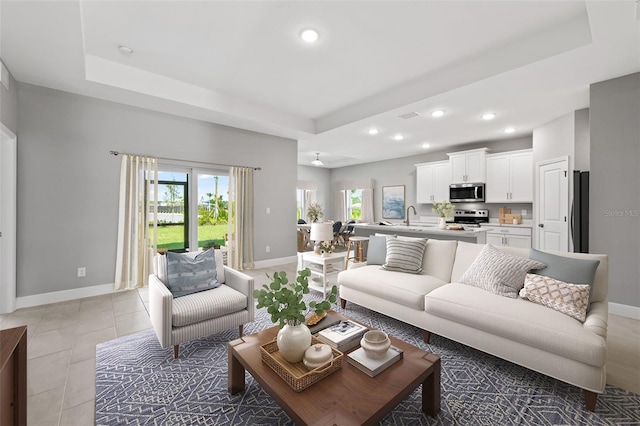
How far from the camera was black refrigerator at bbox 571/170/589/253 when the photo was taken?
11.2 feet

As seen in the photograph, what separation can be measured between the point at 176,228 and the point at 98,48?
260 centimetres

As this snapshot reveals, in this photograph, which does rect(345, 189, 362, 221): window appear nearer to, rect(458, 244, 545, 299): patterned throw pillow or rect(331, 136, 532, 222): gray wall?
rect(331, 136, 532, 222): gray wall

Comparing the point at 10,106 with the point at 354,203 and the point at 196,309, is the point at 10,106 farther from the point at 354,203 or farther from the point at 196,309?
the point at 354,203

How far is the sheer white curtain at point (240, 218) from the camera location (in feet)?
16.7

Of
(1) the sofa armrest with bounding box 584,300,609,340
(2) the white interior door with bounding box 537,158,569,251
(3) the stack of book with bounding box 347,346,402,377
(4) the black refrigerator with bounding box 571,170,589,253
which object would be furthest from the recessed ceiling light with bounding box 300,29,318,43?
(2) the white interior door with bounding box 537,158,569,251

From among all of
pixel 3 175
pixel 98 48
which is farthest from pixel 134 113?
pixel 3 175

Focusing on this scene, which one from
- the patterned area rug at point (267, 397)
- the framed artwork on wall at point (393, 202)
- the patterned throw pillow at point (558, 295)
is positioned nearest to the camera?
the patterned area rug at point (267, 397)

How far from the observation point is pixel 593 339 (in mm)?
1616

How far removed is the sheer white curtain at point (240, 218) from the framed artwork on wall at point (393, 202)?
4766 mm

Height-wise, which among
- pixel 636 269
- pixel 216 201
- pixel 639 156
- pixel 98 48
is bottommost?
pixel 636 269

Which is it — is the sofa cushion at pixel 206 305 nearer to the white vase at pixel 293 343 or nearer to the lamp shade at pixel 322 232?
the white vase at pixel 293 343

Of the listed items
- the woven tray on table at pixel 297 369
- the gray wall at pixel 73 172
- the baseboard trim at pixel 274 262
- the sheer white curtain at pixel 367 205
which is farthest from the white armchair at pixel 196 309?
the sheer white curtain at pixel 367 205

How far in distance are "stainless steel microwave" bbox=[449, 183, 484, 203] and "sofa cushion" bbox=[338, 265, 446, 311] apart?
4357 millimetres

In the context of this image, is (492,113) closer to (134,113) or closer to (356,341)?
(356,341)
